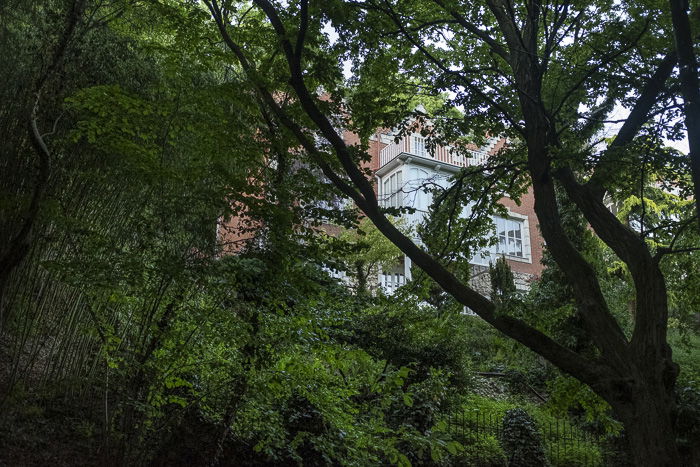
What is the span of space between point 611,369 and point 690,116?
2690 millimetres

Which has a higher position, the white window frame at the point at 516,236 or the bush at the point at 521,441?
the white window frame at the point at 516,236

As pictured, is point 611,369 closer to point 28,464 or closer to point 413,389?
point 413,389

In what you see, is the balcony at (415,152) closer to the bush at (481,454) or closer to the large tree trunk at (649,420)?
the bush at (481,454)

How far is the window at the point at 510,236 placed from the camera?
22953 millimetres

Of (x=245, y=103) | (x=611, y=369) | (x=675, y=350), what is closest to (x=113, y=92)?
(x=245, y=103)

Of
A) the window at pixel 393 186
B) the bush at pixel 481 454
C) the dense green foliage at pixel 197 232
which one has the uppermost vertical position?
the window at pixel 393 186

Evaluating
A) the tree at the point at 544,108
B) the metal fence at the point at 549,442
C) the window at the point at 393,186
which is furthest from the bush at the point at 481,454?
the window at the point at 393,186

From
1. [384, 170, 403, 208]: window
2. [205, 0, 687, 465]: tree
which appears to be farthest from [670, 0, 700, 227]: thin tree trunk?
[384, 170, 403, 208]: window

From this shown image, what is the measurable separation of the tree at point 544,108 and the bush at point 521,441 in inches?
164

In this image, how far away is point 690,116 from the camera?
3314 millimetres

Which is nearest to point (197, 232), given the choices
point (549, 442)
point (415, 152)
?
point (549, 442)

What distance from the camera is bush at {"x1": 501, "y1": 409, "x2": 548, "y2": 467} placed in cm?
918

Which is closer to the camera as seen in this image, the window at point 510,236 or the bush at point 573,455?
the bush at point 573,455

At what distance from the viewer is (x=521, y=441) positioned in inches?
367
